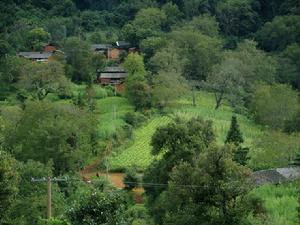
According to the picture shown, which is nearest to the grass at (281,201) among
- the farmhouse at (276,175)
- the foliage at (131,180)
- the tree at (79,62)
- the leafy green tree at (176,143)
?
the farmhouse at (276,175)

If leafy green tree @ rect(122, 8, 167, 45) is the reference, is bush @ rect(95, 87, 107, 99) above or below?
below

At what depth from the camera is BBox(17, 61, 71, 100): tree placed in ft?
139

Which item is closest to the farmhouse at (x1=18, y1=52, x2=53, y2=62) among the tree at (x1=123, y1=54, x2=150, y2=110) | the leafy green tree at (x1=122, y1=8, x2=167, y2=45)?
the leafy green tree at (x1=122, y1=8, x2=167, y2=45)

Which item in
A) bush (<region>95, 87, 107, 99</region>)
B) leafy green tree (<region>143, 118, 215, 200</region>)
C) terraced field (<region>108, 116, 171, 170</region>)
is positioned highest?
leafy green tree (<region>143, 118, 215, 200</region>)

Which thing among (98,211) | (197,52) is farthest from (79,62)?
(98,211)

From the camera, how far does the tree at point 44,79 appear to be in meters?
42.5

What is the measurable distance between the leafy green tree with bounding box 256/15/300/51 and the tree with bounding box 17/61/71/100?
20.3 metres

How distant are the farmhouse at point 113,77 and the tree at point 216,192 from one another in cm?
3035

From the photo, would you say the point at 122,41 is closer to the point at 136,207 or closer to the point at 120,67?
the point at 120,67

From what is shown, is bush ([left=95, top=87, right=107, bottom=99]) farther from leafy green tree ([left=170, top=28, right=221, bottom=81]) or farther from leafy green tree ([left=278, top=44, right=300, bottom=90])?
leafy green tree ([left=278, top=44, right=300, bottom=90])

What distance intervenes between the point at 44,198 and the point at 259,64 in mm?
27670

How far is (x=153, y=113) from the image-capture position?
40.5m

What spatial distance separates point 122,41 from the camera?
56.2 metres

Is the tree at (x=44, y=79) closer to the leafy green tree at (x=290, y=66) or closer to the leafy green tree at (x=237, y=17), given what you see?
the leafy green tree at (x=290, y=66)
